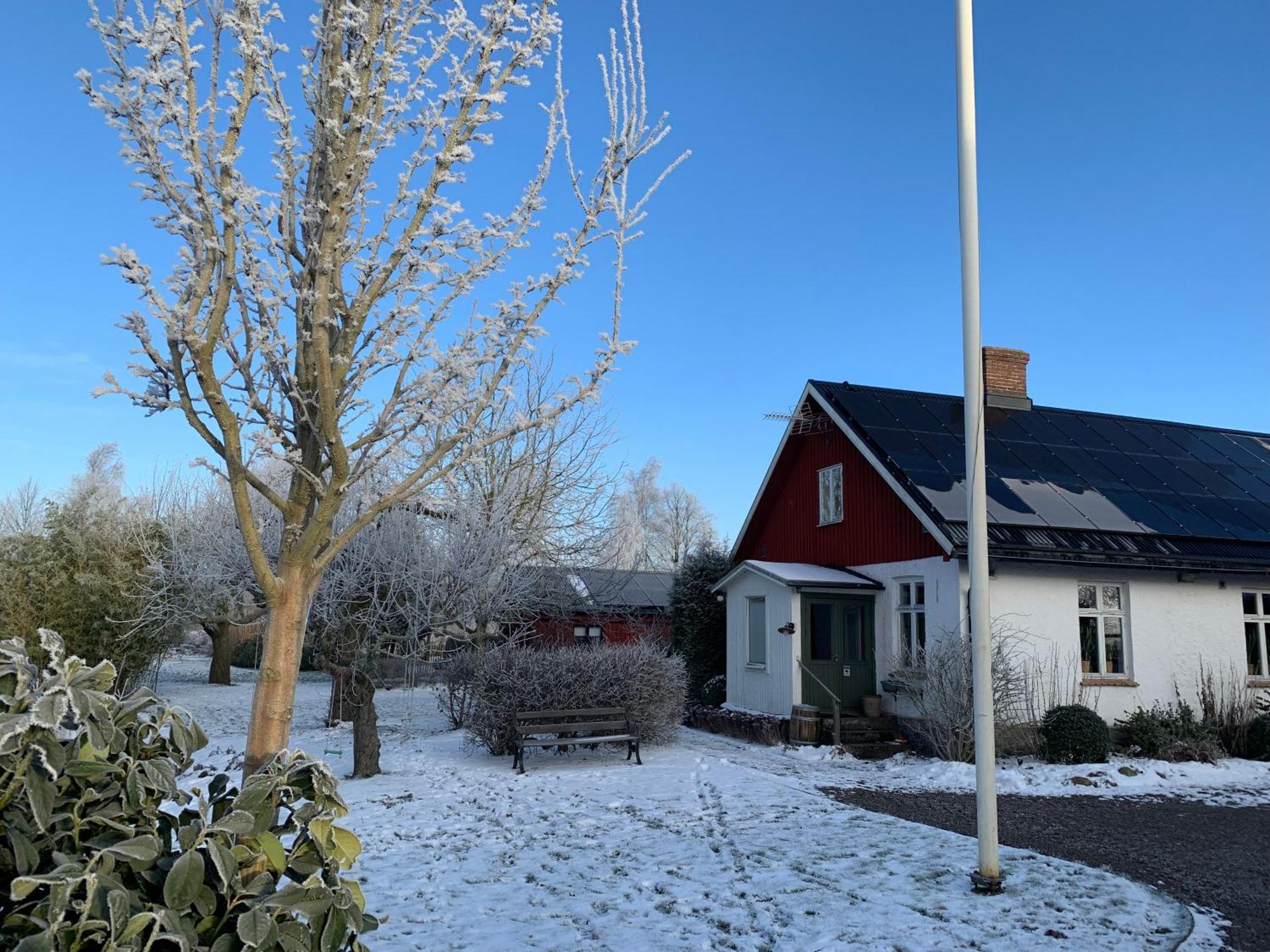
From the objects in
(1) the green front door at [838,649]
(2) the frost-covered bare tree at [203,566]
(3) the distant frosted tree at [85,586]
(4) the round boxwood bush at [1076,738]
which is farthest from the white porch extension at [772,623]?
(3) the distant frosted tree at [85,586]

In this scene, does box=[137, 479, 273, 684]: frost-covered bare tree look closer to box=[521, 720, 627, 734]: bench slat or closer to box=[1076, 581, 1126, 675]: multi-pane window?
box=[521, 720, 627, 734]: bench slat

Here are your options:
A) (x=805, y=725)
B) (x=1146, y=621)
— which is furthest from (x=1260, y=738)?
(x=805, y=725)

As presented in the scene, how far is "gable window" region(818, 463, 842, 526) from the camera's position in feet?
59.1

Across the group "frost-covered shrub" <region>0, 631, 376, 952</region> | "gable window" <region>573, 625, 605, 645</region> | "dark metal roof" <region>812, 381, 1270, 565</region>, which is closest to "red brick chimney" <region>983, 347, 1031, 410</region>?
"dark metal roof" <region>812, 381, 1270, 565</region>

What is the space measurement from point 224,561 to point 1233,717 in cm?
1729

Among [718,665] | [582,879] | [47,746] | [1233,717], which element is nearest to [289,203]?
[47,746]

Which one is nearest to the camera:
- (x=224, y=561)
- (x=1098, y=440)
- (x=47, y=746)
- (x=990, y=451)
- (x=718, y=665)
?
(x=47, y=746)

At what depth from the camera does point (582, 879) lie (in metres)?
6.84

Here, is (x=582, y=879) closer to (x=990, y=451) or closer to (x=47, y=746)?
(x=47, y=746)

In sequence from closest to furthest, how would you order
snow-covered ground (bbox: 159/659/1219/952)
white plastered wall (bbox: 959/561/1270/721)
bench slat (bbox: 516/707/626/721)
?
snow-covered ground (bbox: 159/659/1219/952) → bench slat (bbox: 516/707/626/721) → white plastered wall (bbox: 959/561/1270/721)

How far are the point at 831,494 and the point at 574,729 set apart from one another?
830cm

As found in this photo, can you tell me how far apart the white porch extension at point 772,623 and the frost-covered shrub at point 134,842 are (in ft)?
45.4

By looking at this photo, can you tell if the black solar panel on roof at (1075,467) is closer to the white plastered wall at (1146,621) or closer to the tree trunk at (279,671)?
the white plastered wall at (1146,621)

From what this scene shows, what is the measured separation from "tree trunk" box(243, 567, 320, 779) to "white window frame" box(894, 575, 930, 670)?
491 inches
